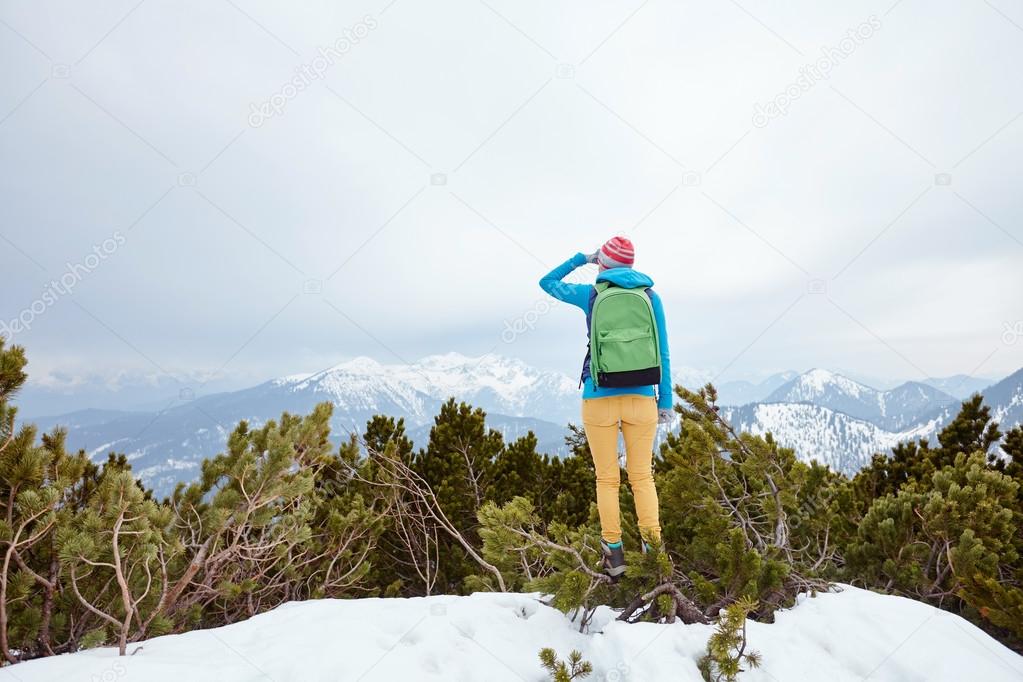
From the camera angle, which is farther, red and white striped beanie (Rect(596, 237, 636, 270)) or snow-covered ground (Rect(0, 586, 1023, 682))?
red and white striped beanie (Rect(596, 237, 636, 270))

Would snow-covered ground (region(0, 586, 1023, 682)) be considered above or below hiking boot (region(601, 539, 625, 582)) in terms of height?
below

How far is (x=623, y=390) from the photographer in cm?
337

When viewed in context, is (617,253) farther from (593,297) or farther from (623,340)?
(623,340)

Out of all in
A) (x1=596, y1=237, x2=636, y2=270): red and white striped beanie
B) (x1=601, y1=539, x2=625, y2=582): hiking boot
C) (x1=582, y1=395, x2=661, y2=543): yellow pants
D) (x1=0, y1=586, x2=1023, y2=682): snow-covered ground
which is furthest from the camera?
(x1=596, y1=237, x2=636, y2=270): red and white striped beanie

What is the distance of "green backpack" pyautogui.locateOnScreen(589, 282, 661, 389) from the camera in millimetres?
3275

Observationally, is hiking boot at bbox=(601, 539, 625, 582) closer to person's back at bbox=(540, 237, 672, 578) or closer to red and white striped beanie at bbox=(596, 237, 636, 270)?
person's back at bbox=(540, 237, 672, 578)

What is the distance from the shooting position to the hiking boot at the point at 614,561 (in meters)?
3.21

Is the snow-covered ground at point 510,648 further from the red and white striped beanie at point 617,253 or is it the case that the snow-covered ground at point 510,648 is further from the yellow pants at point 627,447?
the red and white striped beanie at point 617,253

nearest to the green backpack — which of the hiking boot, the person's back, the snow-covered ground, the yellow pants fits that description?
the person's back

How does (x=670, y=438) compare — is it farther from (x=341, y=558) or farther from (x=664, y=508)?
(x=341, y=558)

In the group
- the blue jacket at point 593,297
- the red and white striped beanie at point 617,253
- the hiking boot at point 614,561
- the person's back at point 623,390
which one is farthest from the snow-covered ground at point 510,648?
the red and white striped beanie at point 617,253

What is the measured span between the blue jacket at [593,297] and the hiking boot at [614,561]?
3.35ft

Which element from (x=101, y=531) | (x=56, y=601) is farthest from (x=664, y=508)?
(x=56, y=601)

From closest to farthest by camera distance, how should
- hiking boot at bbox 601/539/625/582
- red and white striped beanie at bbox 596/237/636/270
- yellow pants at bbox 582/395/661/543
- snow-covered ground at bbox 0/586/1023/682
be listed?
snow-covered ground at bbox 0/586/1023/682 < hiking boot at bbox 601/539/625/582 < yellow pants at bbox 582/395/661/543 < red and white striped beanie at bbox 596/237/636/270
